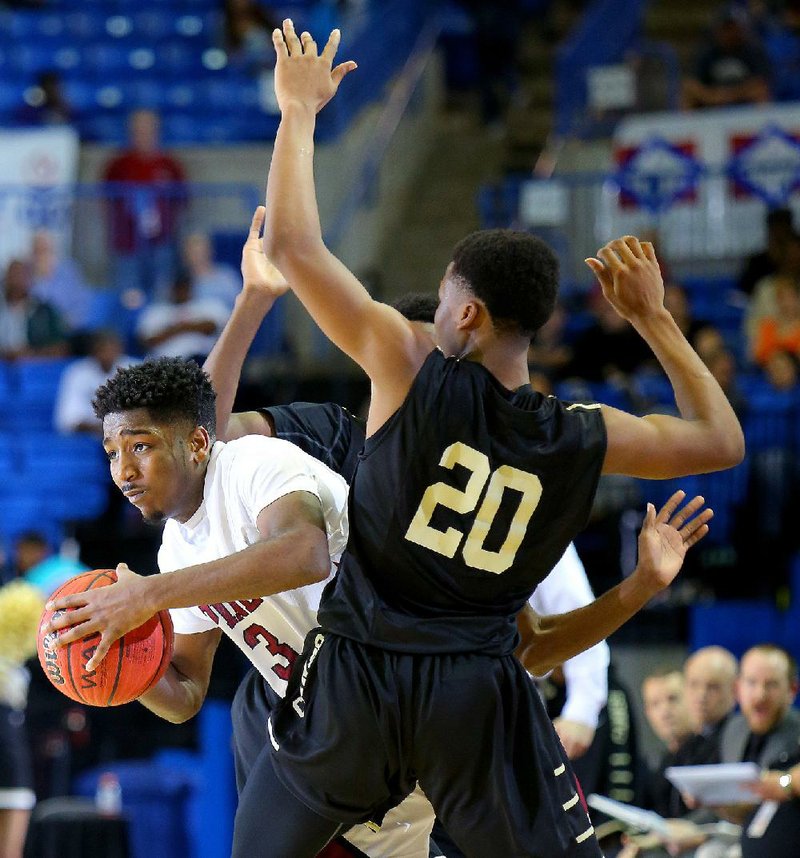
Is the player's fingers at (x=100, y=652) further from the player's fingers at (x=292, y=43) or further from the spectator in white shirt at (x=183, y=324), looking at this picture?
the spectator in white shirt at (x=183, y=324)

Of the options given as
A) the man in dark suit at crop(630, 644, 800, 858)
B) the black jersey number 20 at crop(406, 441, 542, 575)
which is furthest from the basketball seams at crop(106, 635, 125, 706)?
the man in dark suit at crop(630, 644, 800, 858)

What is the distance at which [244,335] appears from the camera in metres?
4.68

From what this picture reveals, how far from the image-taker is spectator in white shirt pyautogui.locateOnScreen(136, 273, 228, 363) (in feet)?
36.3

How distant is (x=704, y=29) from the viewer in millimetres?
14828

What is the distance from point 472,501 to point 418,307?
105 cm

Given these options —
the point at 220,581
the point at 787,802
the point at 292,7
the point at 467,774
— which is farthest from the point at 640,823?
the point at 292,7

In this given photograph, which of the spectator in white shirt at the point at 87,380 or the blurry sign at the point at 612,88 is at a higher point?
the blurry sign at the point at 612,88

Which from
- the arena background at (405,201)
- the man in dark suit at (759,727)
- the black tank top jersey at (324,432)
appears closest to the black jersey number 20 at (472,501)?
the black tank top jersey at (324,432)

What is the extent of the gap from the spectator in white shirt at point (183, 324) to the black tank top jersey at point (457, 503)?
24.1 ft

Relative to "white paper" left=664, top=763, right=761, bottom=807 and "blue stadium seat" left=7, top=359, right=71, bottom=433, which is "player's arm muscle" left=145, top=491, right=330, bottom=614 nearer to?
"white paper" left=664, top=763, right=761, bottom=807

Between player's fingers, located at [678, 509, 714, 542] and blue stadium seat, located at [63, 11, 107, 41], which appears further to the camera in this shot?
blue stadium seat, located at [63, 11, 107, 41]

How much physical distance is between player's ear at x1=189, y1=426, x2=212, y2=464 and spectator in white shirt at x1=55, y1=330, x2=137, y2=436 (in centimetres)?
699

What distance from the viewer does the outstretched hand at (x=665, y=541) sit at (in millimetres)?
3930

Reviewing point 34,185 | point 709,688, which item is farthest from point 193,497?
point 34,185
